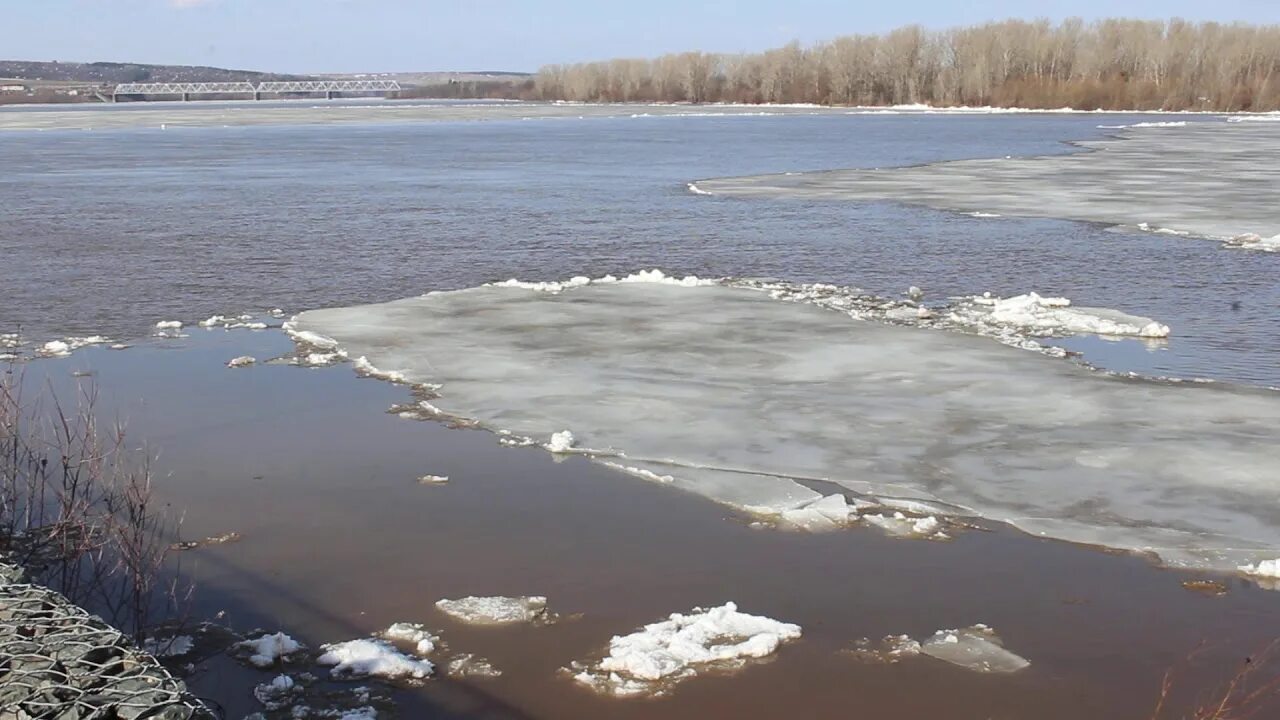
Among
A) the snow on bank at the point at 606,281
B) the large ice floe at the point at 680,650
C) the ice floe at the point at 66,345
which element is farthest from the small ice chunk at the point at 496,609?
the snow on bank at the point at 606,281

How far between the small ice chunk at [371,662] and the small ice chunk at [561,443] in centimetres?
265

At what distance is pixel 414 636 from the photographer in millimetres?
5285

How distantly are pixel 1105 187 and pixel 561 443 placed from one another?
18779 mm

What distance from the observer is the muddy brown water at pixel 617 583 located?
4.87 m

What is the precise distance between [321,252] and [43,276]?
333cm

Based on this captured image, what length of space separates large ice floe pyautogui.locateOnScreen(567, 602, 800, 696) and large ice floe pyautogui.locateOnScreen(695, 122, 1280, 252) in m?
12.6

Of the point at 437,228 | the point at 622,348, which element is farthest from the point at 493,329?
the point at 437,228

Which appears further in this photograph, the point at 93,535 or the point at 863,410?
the point at 863,410

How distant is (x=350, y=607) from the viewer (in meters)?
5.61

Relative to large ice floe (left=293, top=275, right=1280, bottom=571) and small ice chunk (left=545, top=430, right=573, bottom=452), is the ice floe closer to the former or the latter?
large ice floe (left=293, top=275, right=1280, bottom=571)

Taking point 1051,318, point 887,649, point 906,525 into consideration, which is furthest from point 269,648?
point 1051,318

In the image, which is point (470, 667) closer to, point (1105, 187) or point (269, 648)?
point (269, 648)

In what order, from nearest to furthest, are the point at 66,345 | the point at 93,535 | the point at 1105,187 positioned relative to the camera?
the point at 93,535, the point at 66,345, the point at 1105,187

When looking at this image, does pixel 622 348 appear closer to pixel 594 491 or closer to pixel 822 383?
pixel 822 383
